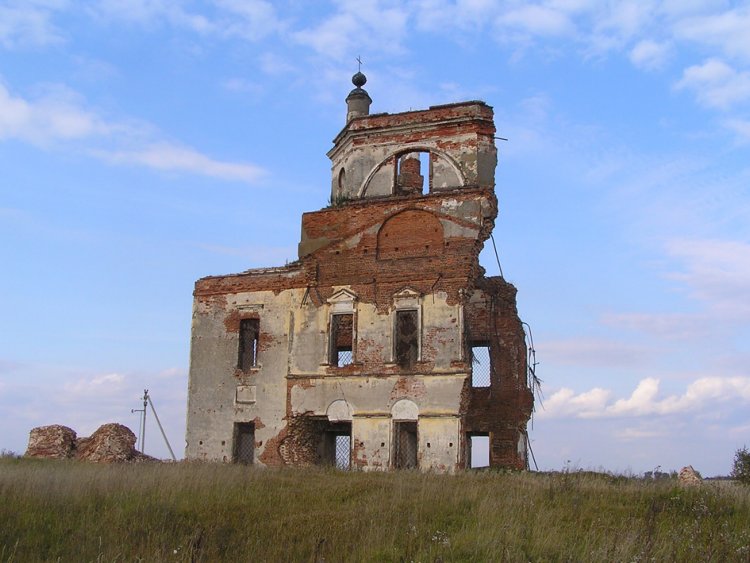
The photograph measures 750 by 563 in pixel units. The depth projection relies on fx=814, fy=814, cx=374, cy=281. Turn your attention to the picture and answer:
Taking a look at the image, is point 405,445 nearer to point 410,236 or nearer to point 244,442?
point 244,442

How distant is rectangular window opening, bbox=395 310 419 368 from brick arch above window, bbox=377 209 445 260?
1583mm

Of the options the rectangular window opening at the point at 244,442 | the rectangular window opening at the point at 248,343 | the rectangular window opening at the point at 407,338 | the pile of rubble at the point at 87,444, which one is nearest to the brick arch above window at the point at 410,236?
the rectangular window opening at the point at 407,338

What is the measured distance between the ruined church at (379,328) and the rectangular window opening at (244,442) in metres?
0.06

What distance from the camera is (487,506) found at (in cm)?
1112

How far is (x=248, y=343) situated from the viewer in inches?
878

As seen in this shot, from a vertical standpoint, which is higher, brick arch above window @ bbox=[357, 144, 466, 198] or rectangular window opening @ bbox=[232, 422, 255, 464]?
brick arch above window @ bbox=[357, 144, 466, 198]

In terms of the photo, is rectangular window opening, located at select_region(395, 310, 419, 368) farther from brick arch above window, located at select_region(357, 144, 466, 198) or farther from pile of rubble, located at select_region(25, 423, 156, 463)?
pile of rubble, located at select_region(25, 423, 156, 463)

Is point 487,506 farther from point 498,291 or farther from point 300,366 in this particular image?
point 498,291

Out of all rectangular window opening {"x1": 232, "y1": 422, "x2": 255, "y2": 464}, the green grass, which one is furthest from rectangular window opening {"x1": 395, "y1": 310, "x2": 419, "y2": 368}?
the green grass

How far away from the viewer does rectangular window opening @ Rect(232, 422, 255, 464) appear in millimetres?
21281

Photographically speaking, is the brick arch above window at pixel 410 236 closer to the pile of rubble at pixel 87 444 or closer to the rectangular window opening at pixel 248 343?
the rectangular window opening at pixel 248 343

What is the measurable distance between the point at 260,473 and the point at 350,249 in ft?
24.6

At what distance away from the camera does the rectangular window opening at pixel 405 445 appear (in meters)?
19.4

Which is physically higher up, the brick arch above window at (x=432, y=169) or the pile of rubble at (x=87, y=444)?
the brick arch above window at (x=432, y=169)
